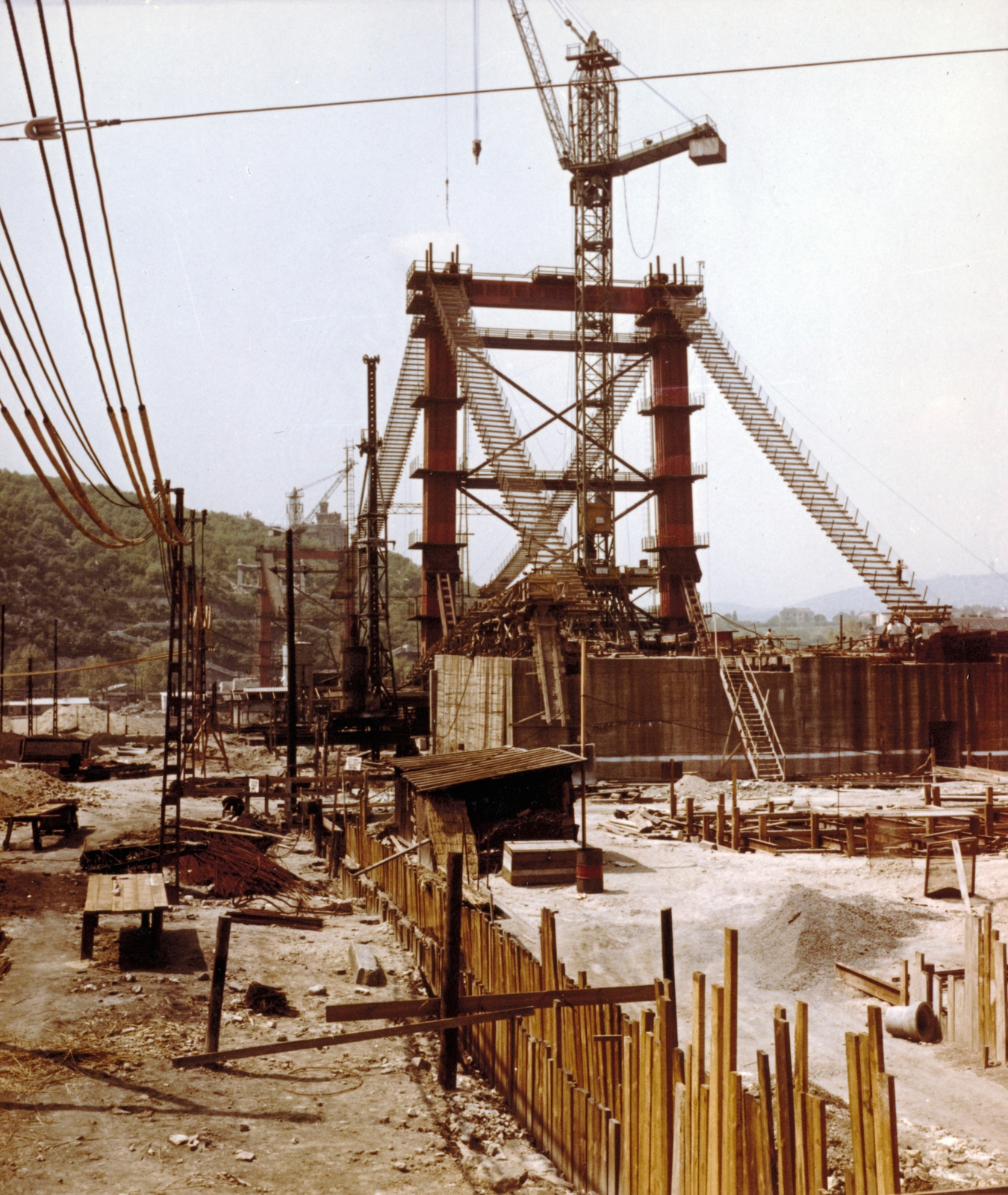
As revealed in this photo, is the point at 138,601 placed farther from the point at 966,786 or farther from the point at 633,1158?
the point at 633,1158

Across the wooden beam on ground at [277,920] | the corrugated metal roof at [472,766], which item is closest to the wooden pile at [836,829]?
the corrugated metal roof at [472,766]

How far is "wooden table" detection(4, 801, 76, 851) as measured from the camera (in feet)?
79.2

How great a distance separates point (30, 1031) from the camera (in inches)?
403

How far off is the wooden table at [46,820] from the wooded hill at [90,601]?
75.4 metres

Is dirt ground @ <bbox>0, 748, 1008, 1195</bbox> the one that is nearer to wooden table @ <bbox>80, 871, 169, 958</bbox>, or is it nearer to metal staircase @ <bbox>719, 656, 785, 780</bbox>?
wooden table @ <bbox>80, 871, 169, 958</bbox>

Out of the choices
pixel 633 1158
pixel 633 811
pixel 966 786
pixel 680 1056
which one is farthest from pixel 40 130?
pixel 966 786

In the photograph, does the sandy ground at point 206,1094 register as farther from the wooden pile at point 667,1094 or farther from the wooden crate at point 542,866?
the wooden crate at point 542,866

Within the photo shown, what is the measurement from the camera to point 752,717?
3262 cm

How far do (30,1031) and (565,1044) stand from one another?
579 cm

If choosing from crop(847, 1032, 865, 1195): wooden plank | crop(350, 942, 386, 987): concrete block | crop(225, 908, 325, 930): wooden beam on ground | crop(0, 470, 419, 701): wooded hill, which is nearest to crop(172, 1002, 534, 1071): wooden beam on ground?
crop(225, 908, 325, 930): wooden beam on ground

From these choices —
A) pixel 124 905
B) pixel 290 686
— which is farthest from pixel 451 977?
pixel 290 686

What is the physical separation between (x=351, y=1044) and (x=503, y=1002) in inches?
110

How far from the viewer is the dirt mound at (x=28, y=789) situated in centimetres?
3014

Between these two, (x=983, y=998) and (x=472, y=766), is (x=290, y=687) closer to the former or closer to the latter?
(x=472, y=766)
